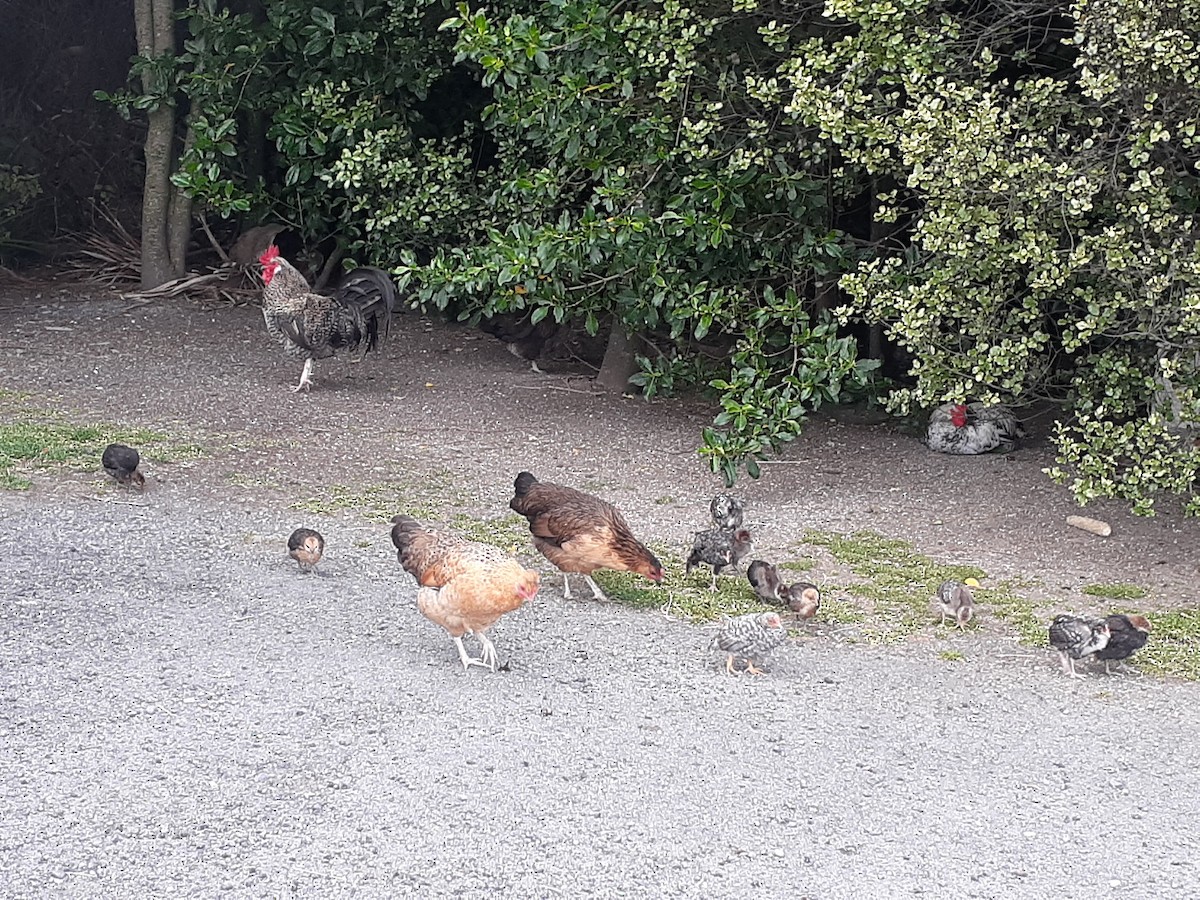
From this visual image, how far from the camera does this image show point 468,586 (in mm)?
5859

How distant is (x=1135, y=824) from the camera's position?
4883 mm

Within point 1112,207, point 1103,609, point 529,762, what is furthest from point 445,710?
point 1112,207

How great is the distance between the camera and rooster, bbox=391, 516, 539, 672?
5.87 metres

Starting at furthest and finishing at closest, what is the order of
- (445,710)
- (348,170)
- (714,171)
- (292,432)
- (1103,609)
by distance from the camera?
1. (348,170)
2. (292,432)
3. (714,171)
4. (1103,609)
5. (445,710)

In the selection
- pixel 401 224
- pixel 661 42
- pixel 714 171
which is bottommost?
pixel 401 224

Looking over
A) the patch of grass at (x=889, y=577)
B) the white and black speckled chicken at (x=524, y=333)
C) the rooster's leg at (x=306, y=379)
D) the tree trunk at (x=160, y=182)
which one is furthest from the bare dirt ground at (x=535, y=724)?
the tree trunk at (x=160, y=182)

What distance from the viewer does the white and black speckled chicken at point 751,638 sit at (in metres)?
6.18

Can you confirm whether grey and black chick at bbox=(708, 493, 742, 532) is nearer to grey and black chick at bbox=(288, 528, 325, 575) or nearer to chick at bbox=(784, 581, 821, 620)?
chick at bbox=(784, 581, 821, 620)

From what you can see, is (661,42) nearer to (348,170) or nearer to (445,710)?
(348,170)

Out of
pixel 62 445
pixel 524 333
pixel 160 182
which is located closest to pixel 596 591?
pixel 62 445

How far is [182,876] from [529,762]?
1411 millimetres

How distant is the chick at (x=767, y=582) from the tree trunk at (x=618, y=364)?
527 cm

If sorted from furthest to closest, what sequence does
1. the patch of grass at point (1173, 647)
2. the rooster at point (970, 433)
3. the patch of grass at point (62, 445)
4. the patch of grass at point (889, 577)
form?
the rooster at point (970, 433) → the patch of grass at point (62, 445) → the patch of grass at point (889, 577) → the patch of grass at point (1173, 647)

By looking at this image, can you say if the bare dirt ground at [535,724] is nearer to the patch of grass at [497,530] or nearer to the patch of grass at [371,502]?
the patch of grass at [371,502]
